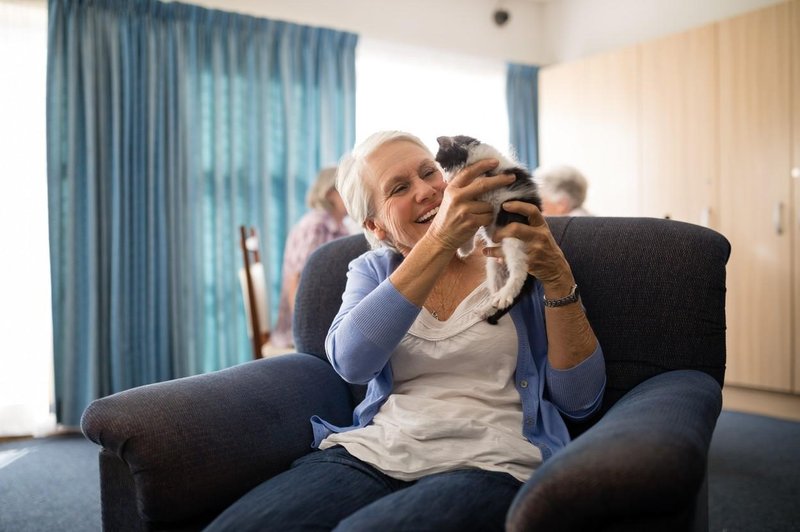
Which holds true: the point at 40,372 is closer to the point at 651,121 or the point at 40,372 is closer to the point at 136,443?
the point at 136,443

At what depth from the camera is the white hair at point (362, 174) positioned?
1.36 metres

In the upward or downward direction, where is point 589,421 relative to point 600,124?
downward

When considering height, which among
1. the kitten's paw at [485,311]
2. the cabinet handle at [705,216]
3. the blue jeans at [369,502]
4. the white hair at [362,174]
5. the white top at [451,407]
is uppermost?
the white hair at [362,174]

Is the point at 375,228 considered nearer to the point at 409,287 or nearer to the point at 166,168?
the point at 409,287

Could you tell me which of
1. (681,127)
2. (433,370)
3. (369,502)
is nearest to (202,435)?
(369,502)

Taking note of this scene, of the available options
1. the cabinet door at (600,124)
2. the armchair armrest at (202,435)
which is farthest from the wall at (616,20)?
the armchair armrest at (202,435)

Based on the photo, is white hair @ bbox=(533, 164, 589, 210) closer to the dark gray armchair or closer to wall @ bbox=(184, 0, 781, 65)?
the dark gray armchair

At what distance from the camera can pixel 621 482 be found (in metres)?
0.79

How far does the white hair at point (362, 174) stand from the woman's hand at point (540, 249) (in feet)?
1.08

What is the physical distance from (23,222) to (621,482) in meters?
3.59

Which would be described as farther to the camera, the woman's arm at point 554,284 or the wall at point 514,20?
the wall at point 514,20

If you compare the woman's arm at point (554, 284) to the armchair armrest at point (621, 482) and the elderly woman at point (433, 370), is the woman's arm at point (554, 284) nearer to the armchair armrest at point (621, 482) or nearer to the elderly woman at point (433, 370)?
the elderly woman at point (433, 370)

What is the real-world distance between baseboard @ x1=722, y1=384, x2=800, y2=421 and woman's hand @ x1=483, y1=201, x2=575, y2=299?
9.32 ft

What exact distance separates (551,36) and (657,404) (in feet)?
16.5
